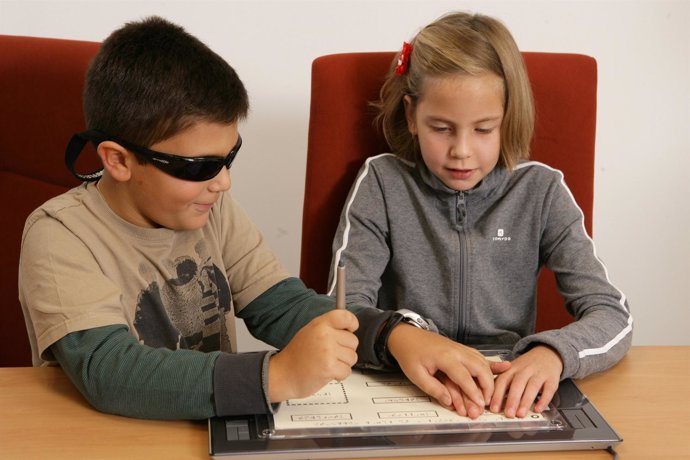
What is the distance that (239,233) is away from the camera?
1420 millimetres

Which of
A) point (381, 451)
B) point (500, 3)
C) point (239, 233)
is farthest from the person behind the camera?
point (500, 3)

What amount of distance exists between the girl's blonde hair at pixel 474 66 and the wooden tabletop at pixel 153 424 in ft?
1.60

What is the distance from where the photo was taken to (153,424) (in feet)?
3.42

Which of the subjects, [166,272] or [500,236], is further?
[500,236]

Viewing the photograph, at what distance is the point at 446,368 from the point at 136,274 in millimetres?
425

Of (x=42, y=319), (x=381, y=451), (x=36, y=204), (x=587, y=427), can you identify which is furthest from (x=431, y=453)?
(x=36, y=204)

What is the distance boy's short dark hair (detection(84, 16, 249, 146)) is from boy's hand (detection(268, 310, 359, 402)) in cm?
33

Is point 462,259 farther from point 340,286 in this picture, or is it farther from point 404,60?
point 340,286

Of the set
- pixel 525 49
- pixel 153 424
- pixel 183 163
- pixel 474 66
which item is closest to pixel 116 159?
pixel 183 163

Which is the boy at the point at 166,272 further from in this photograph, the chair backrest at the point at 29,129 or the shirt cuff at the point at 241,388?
the chair backrest at the point at 29,129

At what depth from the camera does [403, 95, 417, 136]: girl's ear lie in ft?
5.22

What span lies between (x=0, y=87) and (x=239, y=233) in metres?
0.51

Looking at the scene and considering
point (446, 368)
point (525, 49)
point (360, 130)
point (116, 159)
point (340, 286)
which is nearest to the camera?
point (340, 286)

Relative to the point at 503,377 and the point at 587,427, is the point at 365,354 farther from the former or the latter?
the point at 587,427
